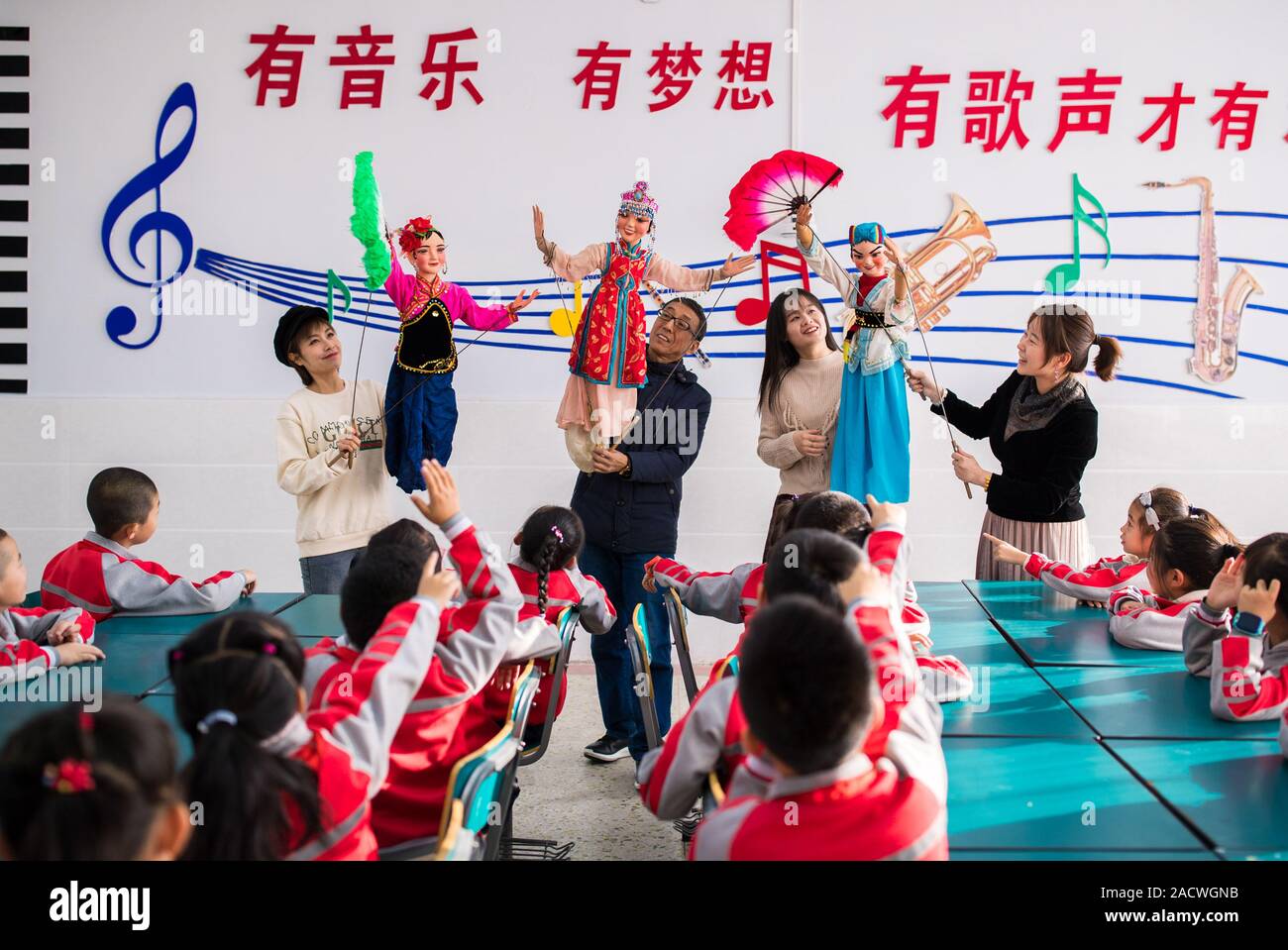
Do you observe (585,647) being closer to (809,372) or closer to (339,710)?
(809,372)

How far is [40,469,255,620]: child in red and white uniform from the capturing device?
2916 millimetres

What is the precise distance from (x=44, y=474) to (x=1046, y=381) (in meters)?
3.95

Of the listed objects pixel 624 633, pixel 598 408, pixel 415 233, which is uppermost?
pixel 415 233

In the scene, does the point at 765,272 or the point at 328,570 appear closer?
the point at 328,570

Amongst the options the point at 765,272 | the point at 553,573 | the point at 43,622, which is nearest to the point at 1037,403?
the point at 765,272

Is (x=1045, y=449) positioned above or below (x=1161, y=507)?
above

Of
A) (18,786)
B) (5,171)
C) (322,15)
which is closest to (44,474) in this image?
(5,171)

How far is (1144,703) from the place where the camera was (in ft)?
7.47

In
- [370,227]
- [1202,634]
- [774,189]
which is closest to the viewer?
[1202,634]

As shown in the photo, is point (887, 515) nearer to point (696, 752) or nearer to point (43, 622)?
point (696, 752)

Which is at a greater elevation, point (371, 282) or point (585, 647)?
point (371, 282)

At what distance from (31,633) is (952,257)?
3.57m
